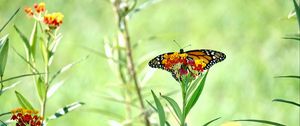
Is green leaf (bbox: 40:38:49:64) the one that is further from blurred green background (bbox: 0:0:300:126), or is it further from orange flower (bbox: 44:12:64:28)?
blurred green background (bbox: 0:0:300:126)

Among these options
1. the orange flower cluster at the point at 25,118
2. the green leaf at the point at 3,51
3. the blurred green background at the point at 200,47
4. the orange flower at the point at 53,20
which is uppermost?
the blurred green background at the point at 200,47

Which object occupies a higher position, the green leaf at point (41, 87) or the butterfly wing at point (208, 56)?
the butterfly wing at point (208, 56)

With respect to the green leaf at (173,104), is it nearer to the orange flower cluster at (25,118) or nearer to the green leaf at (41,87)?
Answer: the orange flower cluster at (25,118)

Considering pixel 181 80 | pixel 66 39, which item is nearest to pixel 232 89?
pixel 66 39

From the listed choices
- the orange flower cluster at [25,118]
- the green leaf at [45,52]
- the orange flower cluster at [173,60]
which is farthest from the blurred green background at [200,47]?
the orange flower cluster at [173,60]

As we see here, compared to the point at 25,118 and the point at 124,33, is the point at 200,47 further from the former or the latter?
the point at 25,118

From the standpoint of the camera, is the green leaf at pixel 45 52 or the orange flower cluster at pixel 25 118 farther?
the green leaf at pixel 45 52

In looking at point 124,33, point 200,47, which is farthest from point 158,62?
point 200,47
